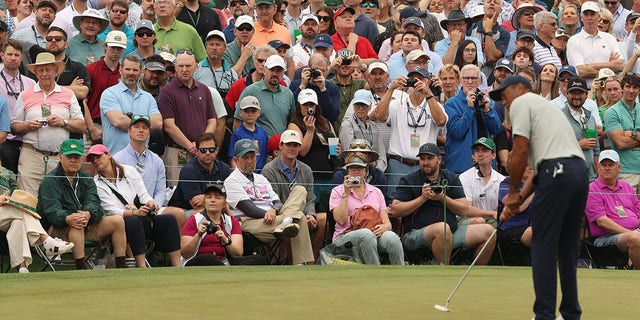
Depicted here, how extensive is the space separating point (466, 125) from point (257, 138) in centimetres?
266

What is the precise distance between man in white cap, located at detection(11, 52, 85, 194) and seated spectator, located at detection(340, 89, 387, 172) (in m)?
3.32

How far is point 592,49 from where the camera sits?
18.8m

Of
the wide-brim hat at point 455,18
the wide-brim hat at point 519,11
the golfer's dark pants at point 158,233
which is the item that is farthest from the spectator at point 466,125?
the wide-brim hat at point 519,11

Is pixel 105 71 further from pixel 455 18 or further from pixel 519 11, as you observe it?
pixel 519 11

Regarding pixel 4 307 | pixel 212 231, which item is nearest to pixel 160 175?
pixel 212 231

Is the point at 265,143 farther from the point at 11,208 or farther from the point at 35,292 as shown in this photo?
the point at 35,292

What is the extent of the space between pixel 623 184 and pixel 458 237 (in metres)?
2.37

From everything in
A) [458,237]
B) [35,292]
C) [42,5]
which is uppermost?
[42,5]

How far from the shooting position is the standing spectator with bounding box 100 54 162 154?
1452 cm

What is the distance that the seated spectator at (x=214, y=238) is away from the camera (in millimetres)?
13242

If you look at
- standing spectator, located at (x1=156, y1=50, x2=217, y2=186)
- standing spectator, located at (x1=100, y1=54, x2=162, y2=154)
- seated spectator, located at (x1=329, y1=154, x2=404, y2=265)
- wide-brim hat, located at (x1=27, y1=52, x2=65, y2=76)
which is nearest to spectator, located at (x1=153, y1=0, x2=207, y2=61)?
standing spectator, located at (x1=156, y1=50, x2=217, y2=186)

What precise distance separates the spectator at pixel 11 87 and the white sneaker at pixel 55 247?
198 cm

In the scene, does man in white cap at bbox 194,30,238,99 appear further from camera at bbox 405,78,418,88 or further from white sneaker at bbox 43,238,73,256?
white sneaker at bbox 43,238,73,256

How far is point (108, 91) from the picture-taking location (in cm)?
1470
